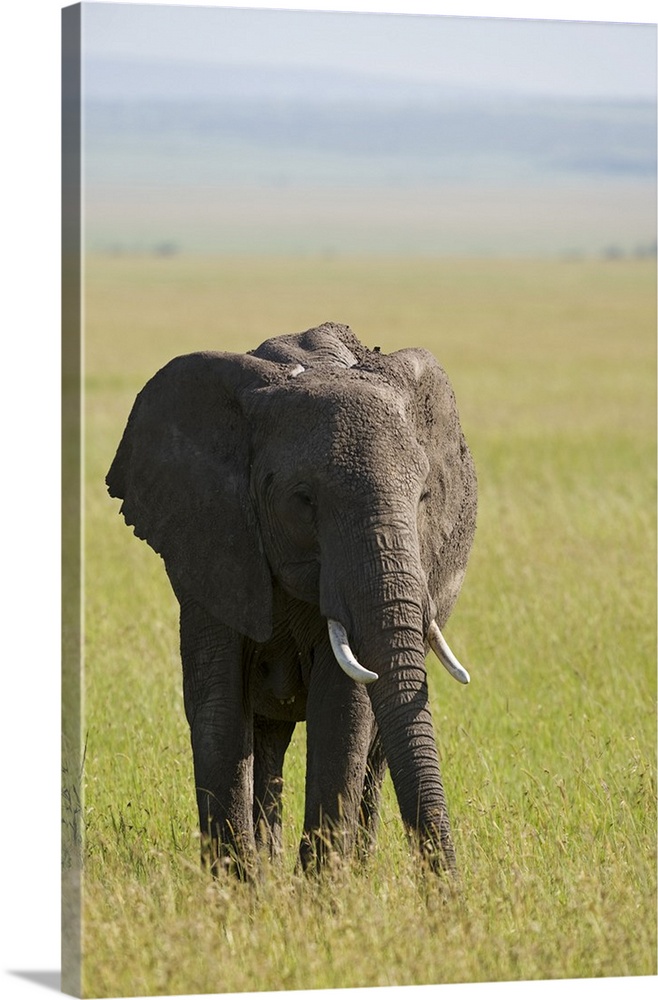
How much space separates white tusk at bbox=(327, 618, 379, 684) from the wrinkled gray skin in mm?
34

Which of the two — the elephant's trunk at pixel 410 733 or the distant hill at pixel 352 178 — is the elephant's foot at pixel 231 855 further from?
the distant hill at pixel 352 178

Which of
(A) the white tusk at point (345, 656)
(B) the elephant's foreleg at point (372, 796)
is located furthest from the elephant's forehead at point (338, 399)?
(B) the elephant's foreleg at point (372, 796)

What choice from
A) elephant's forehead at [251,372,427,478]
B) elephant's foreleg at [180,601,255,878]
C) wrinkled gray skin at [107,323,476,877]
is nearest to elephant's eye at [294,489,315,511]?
wrinkled gray skin at [107,323,476,877]

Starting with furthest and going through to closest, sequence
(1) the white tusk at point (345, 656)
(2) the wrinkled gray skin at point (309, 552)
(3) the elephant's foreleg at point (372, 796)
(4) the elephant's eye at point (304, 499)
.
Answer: (3) the elephant's foreleg at point (372, 796) < (4) the elephant's eye at point (304, 499) < (2) the wrinkled gray skin at point (309, 552) < (1) the white tusk at point (345, 656)

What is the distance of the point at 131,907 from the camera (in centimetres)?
778

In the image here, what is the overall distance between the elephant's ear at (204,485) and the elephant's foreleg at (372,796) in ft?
3.31

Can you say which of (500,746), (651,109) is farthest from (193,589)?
(651,109)

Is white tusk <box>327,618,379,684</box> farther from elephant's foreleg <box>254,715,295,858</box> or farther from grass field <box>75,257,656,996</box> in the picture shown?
elephant's foreleg <box>254,715,295,858</box>

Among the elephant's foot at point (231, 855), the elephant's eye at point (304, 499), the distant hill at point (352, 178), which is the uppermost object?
the distant hill at point (352, 178)

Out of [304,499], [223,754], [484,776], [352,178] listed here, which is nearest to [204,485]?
[304,499]

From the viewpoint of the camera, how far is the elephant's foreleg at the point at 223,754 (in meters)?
8.07

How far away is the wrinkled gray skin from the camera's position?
7.33 metres

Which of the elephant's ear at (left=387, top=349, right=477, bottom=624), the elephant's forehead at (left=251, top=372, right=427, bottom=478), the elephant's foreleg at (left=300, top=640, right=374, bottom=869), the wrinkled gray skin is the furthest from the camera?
the elephant's ear at (left=387, top=349, right=477, bottom=624)

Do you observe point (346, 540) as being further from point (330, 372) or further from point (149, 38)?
point (149, 38)
